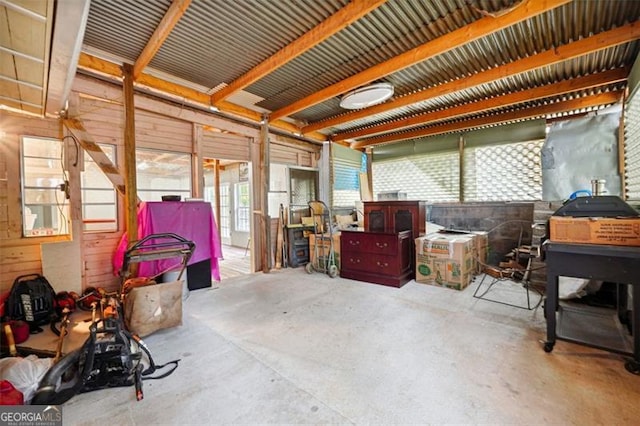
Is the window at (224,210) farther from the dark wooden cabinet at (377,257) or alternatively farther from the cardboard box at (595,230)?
the cardboard box at (595,230)

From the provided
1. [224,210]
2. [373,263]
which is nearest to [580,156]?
[373,263]

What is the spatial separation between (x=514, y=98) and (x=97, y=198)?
20.8 feet

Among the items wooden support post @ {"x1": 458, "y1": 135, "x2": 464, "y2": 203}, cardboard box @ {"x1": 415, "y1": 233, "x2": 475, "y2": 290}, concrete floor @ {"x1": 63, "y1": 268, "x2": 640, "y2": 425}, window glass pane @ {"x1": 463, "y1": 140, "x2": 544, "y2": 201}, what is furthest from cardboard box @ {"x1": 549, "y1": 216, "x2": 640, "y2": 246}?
wooden support post @ {"x1": 458, "y1": 135, "x2": 464, "y2": 203}

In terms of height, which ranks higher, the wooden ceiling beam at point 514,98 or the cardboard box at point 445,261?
the wooden ceiling beam at point 514,98

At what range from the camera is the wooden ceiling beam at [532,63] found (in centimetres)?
254

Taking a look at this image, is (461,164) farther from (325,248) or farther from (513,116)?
(325,248)

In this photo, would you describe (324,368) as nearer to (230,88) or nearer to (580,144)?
(230,88)

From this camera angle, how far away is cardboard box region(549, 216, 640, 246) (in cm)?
198

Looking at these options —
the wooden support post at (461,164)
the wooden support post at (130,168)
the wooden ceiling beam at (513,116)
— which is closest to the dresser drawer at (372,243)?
the wooden support post at (461,164)

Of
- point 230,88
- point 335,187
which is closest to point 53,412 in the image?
point 230,88

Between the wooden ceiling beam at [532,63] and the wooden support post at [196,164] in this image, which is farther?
the wooden support post at [196,164]

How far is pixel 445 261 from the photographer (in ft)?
13.2

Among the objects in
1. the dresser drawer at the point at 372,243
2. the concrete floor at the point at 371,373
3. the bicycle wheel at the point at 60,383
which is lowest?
the concrete floor at the point at 371,373

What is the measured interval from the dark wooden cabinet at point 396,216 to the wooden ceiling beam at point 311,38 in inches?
112
